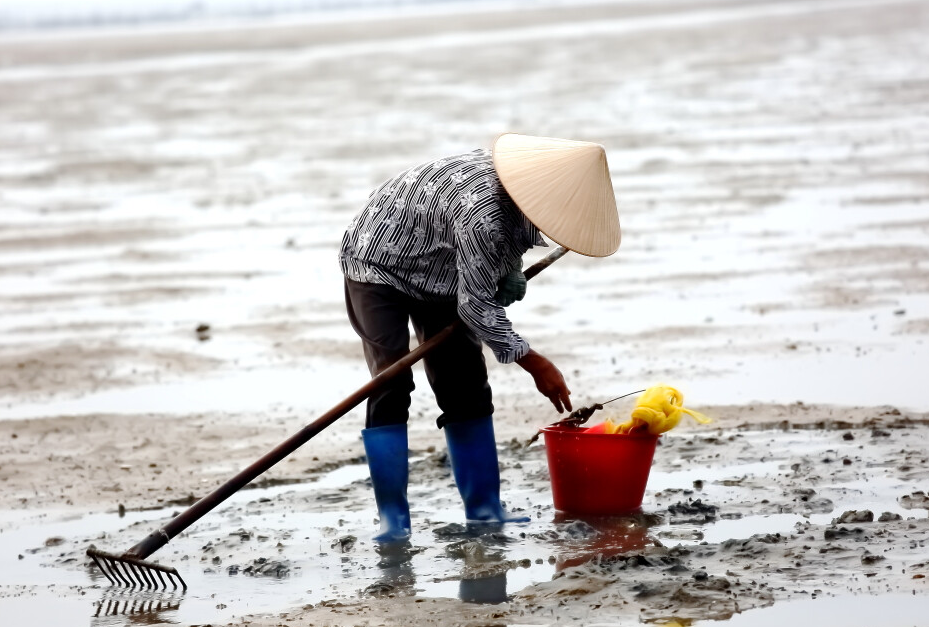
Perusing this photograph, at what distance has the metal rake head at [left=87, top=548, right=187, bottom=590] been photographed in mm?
4840

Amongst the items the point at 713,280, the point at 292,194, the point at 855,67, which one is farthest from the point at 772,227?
the point at 855,67

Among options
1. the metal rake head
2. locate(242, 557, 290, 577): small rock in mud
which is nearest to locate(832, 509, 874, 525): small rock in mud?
locate(242, 557, 290, 577): small rock in mud

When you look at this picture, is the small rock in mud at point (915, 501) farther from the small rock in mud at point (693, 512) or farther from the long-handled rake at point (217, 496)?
the long-handled rake at point (217, 496)

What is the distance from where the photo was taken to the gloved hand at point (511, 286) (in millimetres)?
4930

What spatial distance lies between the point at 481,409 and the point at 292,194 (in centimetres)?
875

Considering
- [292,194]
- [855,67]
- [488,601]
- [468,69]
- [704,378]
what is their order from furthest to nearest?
[468,69] < [855,67] < [292,194] < [704,378] < [488,601]

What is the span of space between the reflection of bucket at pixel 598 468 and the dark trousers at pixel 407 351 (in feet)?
1.09

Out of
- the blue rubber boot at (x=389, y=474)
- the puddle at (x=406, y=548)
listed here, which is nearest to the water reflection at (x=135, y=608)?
the puddle at (x=406, y=548)

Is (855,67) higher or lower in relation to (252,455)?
higher

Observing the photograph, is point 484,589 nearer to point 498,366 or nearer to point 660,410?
point 660,410

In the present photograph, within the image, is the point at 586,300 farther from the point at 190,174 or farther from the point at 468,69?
the point at 468,69

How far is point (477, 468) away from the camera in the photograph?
5.32 metres

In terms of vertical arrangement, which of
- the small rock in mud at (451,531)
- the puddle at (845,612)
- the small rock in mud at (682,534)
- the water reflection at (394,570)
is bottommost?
the small rock in mud at (451,531)

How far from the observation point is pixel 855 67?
20.8 m
